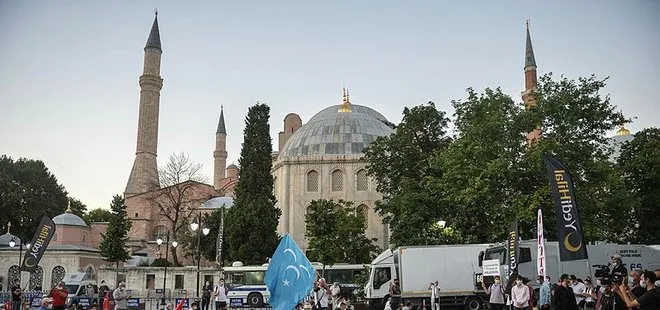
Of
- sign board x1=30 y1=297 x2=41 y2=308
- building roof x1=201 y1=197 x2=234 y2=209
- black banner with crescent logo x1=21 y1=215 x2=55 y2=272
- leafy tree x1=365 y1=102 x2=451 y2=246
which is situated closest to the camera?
black banner with crescent logo x1=21 y1=215 x2=55 y2=272

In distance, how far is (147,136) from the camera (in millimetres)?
61562

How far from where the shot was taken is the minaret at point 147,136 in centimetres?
6159

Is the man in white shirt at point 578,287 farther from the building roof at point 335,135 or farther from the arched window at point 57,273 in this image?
the arched window at point 57,273

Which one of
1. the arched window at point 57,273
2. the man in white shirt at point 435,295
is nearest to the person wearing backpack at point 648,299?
the man in white shirt at point 435,295

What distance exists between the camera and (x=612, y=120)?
992 inches

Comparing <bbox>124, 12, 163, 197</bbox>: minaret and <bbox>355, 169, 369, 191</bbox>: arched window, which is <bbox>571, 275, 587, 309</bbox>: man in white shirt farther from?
<bbox>124, 12, 163, 197</bbox>: minaret

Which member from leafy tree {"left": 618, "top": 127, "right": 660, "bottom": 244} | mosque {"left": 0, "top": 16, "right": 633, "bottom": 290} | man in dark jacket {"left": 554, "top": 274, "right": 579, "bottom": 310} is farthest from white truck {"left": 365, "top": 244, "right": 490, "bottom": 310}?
mosque {"left": 0, "top": 16, "right": 633, "bottom": 290}

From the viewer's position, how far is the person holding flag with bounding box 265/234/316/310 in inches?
423

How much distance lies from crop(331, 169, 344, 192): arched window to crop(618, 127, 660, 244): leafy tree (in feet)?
79.2

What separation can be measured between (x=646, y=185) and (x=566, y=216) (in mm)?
22815

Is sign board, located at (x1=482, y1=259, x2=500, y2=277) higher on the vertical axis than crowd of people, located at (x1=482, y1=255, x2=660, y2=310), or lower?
higher

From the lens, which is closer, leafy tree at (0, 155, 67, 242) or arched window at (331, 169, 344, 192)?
arched window at (331, 169, 344, 192)

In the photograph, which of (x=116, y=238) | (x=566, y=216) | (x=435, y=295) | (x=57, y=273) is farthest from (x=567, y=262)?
(x=57, y=273)

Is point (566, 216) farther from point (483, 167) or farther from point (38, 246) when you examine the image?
point (38, 246)
